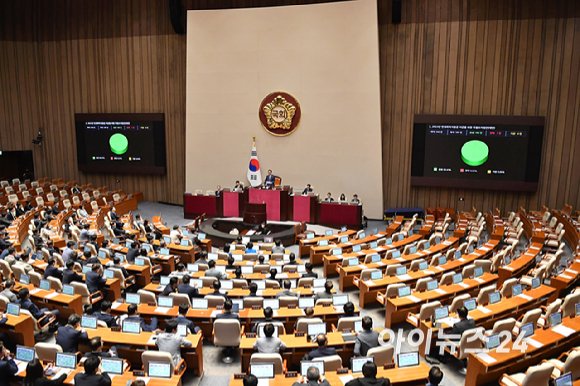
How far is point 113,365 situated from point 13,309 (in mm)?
2705

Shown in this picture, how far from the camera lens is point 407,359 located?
5109mm

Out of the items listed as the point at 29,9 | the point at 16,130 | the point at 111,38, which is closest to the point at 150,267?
Result: the point at 111,38

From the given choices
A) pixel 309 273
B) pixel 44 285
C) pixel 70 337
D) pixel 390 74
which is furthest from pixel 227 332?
pixel 390 74

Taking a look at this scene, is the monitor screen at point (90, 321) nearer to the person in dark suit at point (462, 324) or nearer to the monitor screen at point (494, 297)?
the person in dark suit at point (462, 324)

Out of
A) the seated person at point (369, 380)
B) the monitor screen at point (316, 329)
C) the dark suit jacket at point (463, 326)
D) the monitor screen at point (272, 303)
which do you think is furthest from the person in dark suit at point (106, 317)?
the dark suit jacket at point (463, 326)

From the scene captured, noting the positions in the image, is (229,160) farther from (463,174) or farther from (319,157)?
(463,174)

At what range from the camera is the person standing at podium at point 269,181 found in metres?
16.5

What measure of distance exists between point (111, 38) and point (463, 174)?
17206mm

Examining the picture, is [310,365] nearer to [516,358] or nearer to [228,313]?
[228,313]

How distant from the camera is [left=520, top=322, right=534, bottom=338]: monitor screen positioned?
577 cm

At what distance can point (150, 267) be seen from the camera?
928cm

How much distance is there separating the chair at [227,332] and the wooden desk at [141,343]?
321 millimetres

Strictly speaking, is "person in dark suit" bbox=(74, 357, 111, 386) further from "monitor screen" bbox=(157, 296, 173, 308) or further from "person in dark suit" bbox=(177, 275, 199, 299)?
"person in dark suit" bbox=(177, 275, 199, 299)

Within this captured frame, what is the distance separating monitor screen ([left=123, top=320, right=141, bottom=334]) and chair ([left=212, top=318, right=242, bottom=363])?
42.9 inches
